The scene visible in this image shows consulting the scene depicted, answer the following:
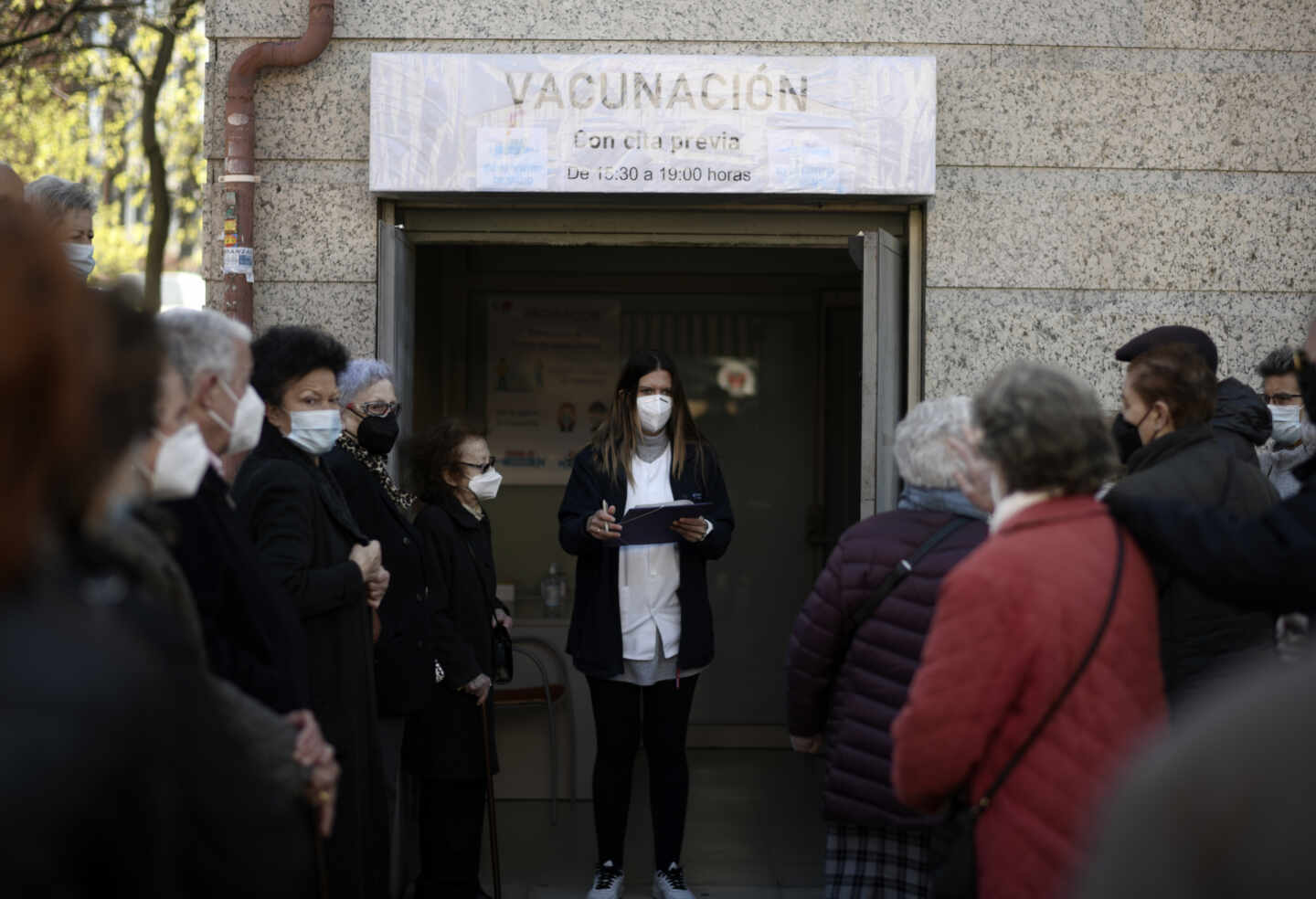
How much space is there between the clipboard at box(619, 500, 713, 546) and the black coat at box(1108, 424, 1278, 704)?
1.84 m

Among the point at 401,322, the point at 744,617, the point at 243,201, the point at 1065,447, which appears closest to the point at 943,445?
the point at 1065,447

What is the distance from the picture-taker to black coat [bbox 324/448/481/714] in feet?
15.2

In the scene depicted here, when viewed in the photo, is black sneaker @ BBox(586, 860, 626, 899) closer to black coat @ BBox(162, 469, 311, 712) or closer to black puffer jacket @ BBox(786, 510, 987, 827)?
black puffer jacket @ BBox(786, 510, 987, 827)

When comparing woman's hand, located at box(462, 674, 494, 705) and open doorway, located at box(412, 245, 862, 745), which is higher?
open doorway, located at box(412, 245, 862, 745)

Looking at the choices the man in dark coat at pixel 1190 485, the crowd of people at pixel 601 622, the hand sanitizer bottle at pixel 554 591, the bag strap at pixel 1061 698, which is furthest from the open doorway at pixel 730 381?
the bag strap at pixel 1061 698

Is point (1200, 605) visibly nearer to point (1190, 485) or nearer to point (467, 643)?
point (1190, 485)

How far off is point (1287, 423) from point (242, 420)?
12.9 feet

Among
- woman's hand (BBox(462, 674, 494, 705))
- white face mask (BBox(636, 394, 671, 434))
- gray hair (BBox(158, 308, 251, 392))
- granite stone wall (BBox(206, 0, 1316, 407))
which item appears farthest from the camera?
granite stone wall (BBox(206, 0, 1316, 407))

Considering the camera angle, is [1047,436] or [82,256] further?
[82,256]

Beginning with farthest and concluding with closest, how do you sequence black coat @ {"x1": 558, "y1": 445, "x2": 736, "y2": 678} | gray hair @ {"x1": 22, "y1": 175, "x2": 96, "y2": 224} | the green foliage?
the green foliage
black coat @ {"x1": 558, "y1": 445, "x2": 736, "y2": 678}
gray hair @ {"x1": 22, "y1": 175, "x2": 96, "y2": 224}

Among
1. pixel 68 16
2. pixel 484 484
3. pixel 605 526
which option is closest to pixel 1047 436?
pixel 605 526

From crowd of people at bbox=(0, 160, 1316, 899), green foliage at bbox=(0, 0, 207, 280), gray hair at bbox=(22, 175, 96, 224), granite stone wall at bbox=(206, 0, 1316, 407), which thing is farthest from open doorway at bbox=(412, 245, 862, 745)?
green foliage at bbox=(0, 0, 207, 280)

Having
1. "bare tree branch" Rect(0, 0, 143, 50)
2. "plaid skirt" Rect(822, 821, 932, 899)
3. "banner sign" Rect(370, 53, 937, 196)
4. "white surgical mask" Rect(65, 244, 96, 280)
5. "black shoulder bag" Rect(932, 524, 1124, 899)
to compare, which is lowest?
"plaid skirt" Rect(822, 821, 932, 899)

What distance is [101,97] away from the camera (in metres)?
16.4
